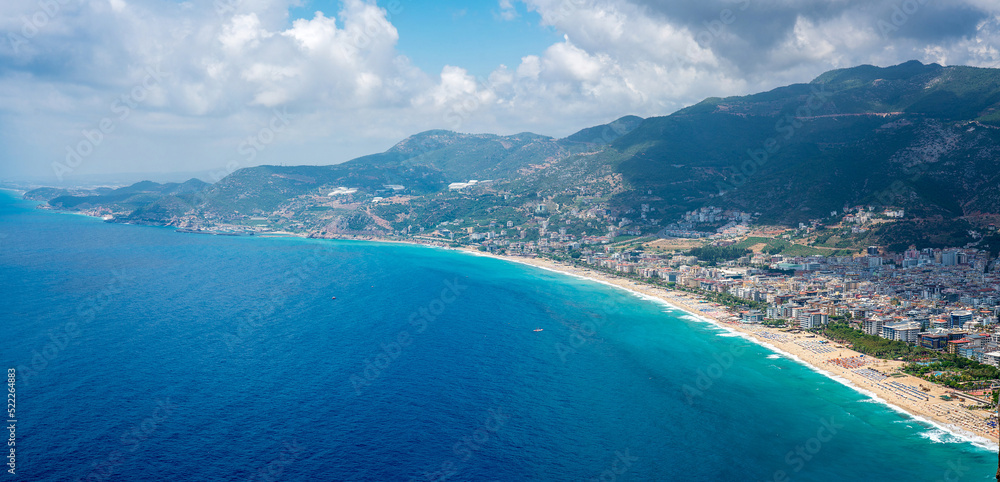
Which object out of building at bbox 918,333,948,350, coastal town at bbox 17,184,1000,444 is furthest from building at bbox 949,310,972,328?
building at bbox 918,333,948,350

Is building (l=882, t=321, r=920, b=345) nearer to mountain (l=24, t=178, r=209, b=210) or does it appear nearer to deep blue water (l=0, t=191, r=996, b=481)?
deep blue water (l=0, t=191, r=996, b=481)

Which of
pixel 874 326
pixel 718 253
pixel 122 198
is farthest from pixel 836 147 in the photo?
pixel 122 198

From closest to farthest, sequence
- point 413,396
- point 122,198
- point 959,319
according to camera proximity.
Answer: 1. point 413,396
2. point 959,319
3. point 122,198

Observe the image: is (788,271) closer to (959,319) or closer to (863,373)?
(959,319)

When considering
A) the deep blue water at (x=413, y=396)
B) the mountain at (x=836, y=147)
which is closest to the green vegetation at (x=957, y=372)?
the deep blue water at (x=413, y=396)

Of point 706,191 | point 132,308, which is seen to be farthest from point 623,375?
point 706,191

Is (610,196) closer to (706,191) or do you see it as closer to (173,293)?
(706,191)
